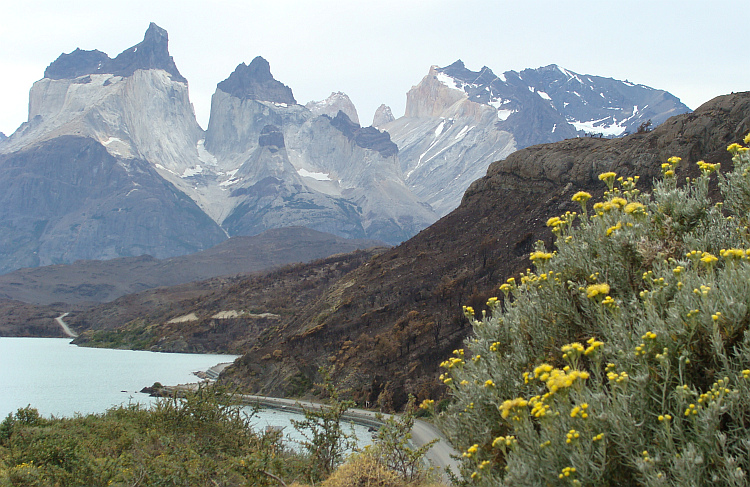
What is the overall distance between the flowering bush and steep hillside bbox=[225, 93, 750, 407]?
124ft

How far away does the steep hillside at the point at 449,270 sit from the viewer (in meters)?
48.6

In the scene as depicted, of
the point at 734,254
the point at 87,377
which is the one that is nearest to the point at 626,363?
the point at 734,254

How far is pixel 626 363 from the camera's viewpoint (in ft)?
17.1

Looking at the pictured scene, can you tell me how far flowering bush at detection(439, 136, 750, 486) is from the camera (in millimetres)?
4645

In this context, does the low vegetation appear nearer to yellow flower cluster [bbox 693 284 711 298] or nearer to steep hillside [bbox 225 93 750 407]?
yellow flower cluster [bbox 693 284 711 298]

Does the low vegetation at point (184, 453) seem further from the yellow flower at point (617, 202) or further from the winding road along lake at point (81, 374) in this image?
the winding road along lake at point (81, 374)

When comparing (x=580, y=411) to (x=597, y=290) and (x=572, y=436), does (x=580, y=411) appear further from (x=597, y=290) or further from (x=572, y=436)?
(x=597, y=290)

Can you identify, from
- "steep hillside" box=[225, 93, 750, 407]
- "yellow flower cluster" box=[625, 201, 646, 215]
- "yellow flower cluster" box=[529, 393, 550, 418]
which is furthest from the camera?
"steep hillside" box=[225, 93, 750, 407]

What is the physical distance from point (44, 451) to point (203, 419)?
5624 mm

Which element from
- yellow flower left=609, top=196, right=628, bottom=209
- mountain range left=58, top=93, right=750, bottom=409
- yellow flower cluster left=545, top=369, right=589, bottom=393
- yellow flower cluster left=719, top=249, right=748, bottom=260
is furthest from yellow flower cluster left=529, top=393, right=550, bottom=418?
mountain range left=58, top=93, right=750, bottom=409

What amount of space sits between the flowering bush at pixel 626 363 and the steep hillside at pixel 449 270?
37937mm

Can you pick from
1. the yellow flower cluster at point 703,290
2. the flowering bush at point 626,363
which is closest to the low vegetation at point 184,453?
the flowering bush at point 626,363

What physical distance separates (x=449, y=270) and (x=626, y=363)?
54.0m

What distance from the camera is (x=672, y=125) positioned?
52688 millimetres
